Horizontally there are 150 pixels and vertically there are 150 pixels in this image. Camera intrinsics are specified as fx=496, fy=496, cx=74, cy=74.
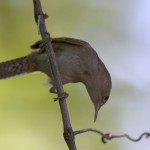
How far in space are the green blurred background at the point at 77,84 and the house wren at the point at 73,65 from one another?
360mm

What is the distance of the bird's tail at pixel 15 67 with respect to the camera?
9.23ft

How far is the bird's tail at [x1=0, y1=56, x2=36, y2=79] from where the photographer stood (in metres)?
2.81

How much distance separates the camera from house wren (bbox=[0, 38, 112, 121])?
113 inches

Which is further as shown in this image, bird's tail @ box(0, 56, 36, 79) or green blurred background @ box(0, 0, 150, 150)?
green blurred background @ box(0, 0, 150, 150)

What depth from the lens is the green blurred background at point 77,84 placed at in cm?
357

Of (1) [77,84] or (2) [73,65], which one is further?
(1) [77,84]

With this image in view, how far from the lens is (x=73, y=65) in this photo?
9.45 ft

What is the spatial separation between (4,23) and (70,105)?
0.82 metres

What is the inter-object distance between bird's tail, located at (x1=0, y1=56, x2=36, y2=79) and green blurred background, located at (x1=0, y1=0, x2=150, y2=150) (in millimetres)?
325

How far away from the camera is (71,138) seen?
174cm

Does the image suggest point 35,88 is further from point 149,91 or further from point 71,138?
point 71,138

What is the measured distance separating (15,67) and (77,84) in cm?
107

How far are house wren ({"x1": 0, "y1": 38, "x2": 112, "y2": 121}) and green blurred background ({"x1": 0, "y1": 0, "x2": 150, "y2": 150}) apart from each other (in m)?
0.36

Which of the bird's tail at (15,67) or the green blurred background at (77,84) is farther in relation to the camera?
the green blurred background at (77,84)
